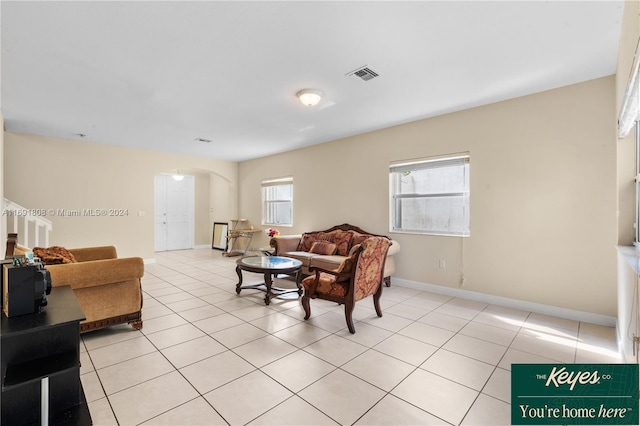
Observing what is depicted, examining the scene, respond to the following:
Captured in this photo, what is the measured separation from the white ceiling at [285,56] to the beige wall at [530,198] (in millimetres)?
284

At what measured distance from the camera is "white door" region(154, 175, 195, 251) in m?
8.79

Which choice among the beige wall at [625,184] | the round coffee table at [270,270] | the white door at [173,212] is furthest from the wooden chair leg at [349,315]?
the white door at [173,212]

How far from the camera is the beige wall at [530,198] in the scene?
3.15 meters

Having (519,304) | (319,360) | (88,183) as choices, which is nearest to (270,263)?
(319,360)

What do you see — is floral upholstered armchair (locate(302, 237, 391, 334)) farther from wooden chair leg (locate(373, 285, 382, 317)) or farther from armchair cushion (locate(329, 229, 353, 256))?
armchair cushion (locate(329, 229, 353, 256))

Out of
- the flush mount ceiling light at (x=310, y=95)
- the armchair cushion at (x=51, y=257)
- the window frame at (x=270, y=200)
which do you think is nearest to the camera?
the armchair cushion at (x=51, y=257)

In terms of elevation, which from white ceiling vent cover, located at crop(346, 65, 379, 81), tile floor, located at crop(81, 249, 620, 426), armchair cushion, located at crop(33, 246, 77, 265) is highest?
white ceiling vent cover, located at crop(346, 65, 379, 81)

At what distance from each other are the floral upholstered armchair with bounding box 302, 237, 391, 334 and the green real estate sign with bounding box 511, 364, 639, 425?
150 centimetres

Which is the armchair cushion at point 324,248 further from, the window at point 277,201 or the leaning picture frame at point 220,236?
the leaning picture frame at point 220,236

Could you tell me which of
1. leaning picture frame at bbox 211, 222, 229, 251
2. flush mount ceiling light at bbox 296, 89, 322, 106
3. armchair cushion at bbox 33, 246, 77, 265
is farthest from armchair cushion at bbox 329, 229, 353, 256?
leaning picture frame at bbox 211, 222, 229, 251

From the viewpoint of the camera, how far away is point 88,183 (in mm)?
5891

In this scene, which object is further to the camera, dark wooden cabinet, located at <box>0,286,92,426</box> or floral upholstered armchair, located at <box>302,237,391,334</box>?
floral upholstered armchair, located at <box>302,237,391,334</box>

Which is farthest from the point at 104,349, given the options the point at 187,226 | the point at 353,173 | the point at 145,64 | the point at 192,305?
the point at 187,226

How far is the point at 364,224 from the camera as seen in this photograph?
5.33 meters
